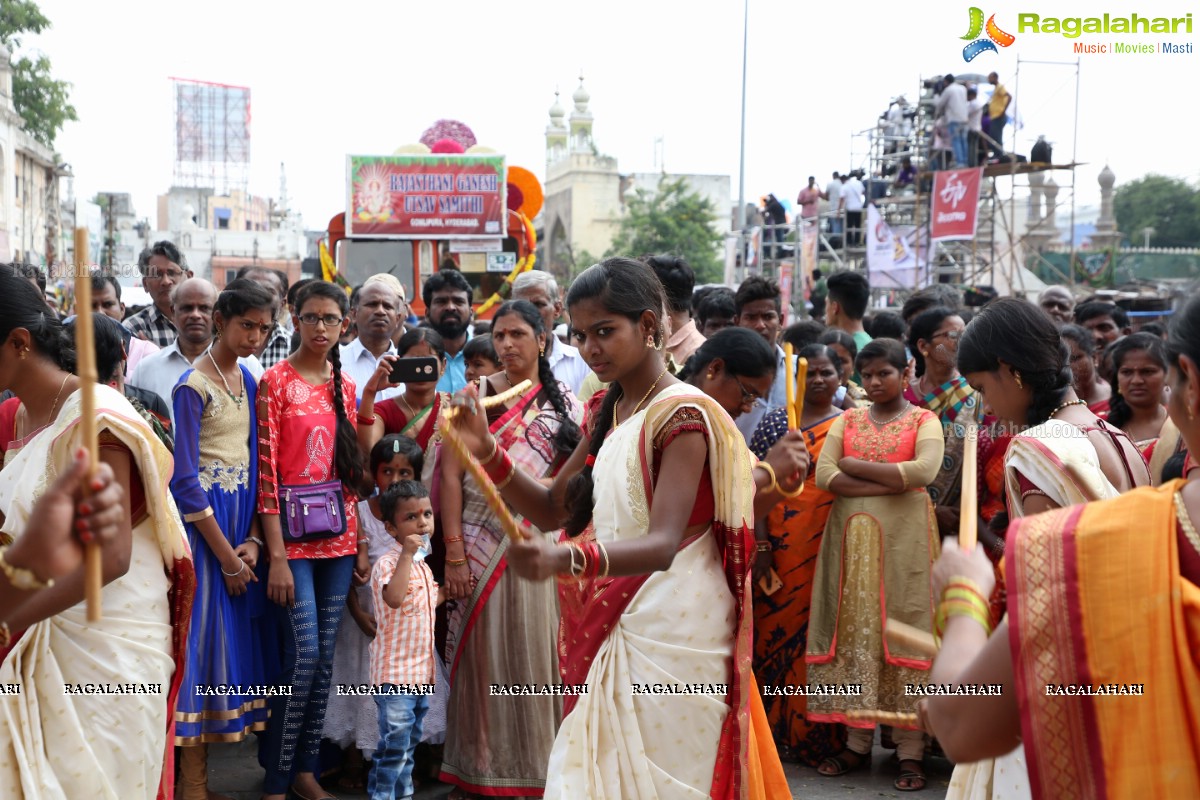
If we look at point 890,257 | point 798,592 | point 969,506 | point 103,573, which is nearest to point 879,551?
point 798,592

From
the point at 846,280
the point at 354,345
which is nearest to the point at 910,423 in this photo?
the point at 846,280

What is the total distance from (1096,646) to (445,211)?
15185mm

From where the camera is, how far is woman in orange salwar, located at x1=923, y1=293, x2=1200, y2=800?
66.9 inches

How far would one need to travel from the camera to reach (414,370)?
16.6 ft

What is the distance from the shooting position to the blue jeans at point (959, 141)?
17609 mm

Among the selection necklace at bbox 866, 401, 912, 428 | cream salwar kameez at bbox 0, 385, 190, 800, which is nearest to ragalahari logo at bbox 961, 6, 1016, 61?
necklace at bbox 866, 401, 912, 428

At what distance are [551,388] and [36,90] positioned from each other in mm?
37470

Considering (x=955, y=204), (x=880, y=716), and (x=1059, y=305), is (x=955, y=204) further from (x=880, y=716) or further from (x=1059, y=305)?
(x=880, y=716)

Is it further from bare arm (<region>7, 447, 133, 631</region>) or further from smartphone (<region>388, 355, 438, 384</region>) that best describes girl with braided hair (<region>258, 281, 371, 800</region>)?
bare arm (<region>7, 447, 133, 631</region>)

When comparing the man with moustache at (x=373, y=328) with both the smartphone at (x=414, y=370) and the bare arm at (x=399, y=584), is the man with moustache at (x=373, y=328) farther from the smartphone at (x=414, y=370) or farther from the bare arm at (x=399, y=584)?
the bare arm at (x=399, y=584)

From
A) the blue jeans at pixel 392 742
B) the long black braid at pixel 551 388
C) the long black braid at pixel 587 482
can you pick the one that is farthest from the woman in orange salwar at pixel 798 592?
the long black braid at pixel 587 482

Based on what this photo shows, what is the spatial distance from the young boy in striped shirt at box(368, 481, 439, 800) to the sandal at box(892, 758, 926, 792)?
6.94ft

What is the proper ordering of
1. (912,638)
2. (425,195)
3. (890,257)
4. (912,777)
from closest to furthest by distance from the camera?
(912,638)
(912,777)
(425,195)
(890,257)

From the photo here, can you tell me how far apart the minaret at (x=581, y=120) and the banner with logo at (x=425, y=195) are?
161 ft
